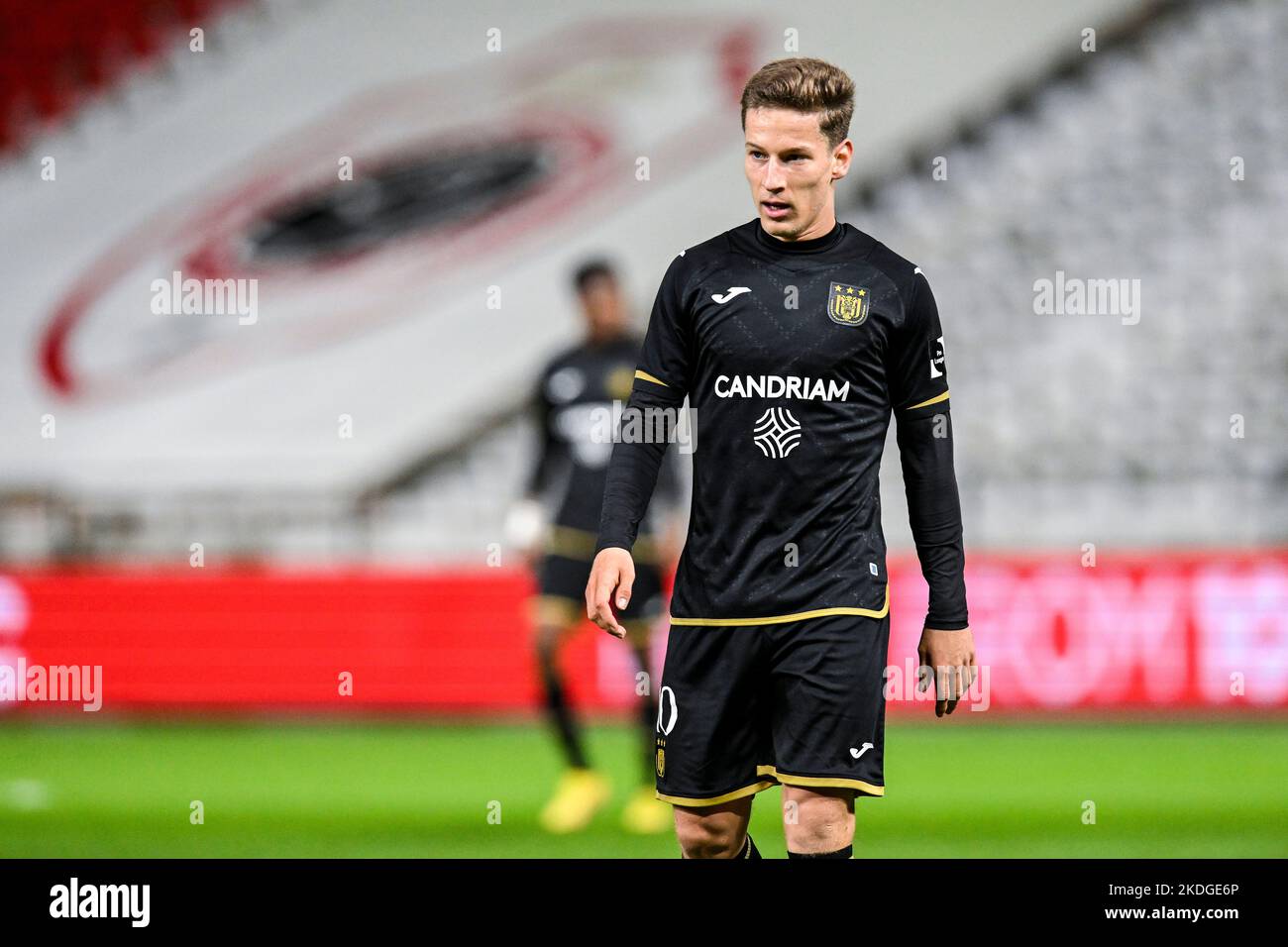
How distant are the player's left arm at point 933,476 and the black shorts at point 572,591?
143 inches

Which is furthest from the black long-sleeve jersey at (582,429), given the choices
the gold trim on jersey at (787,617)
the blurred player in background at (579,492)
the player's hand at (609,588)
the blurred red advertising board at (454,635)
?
the player's hand at (609,588)

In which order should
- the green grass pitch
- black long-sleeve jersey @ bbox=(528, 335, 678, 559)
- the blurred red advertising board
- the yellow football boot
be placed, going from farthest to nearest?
the blurred red advertising board, black long-sleeve jersey @ bbox=(528, 335, 678, 559), the yellow football boot, the green grass pitch

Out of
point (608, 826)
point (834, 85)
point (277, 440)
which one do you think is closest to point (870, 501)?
point (834, 85)

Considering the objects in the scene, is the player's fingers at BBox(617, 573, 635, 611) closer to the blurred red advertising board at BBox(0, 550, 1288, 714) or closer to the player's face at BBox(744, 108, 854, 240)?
the player's face at BBox(744, 108, 854, 240)

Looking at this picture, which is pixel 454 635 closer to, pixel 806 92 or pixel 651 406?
pixel 651 406

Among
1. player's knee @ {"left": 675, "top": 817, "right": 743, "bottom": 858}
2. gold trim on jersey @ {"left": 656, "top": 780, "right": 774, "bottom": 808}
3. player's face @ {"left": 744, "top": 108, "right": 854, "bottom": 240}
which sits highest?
player's face @ {"left": 744, "top": 108, "right": 854, "bottom": 240}

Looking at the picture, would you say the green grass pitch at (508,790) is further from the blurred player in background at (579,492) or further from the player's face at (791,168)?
the player's face at (791,168)

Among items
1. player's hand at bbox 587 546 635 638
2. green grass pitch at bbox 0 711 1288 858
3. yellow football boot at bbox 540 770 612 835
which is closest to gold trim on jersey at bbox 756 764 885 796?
player's hand at bbox 587 546 635 638

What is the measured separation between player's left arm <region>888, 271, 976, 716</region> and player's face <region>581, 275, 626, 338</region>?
3608mm

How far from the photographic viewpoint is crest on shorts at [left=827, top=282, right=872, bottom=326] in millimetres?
4078

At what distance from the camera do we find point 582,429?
7.87 m

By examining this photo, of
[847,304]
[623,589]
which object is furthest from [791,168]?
[623,589]

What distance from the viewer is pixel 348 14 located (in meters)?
19.1

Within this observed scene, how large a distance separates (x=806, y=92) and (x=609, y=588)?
46.3 inches
